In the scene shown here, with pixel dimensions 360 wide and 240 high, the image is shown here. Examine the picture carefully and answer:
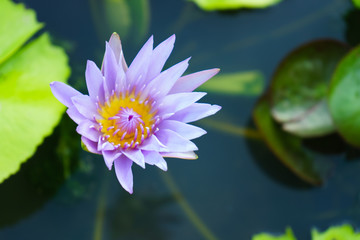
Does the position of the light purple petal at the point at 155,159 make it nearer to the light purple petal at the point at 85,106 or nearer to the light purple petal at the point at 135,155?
the light purple petal at the point at 135,155

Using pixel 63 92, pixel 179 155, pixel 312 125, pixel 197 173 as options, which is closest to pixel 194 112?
pixel 179 155

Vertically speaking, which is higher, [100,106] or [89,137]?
[100,106]

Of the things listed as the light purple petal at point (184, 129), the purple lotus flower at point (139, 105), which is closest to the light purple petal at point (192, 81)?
the purple lotus flower at point (139, 105)

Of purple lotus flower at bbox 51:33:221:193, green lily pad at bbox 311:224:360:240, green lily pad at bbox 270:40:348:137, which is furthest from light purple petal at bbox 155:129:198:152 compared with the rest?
green lily pad at bbox 311:224:360:240

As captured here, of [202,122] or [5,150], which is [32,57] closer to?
[5,150]

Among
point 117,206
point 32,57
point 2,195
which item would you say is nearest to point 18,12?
point 32,57

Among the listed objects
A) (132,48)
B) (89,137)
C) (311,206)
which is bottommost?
(311,206)
